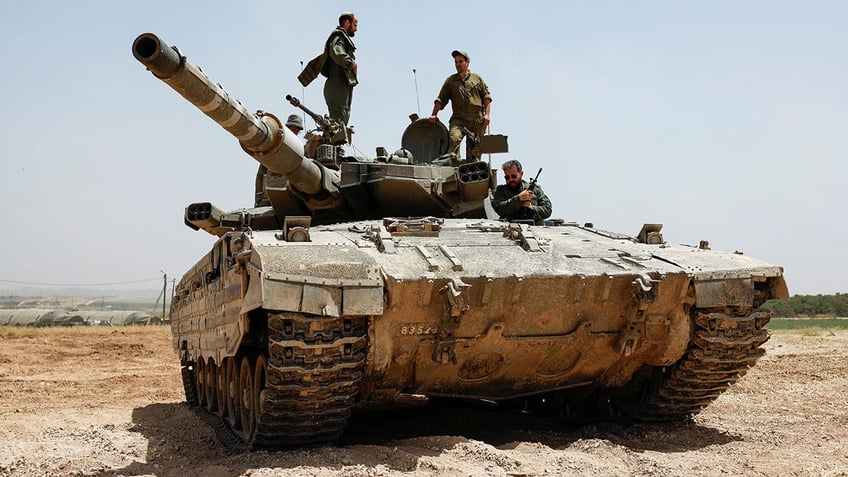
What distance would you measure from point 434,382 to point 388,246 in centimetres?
131

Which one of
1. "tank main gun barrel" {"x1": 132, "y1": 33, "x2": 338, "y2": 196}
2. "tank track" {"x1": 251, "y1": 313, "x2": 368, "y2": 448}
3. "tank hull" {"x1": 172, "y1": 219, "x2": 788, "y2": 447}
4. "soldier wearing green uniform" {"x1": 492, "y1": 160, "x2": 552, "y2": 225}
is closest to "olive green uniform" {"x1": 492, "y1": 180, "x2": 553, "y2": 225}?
"soldier wearing green uniform" {"x1": 492, "y1": 160, "x2": 552, "y2": 225}

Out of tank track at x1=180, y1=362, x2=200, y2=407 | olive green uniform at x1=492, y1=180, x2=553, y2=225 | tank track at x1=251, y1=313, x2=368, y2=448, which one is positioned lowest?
tank track at x1=180, y1=362, x2=200, y2=407

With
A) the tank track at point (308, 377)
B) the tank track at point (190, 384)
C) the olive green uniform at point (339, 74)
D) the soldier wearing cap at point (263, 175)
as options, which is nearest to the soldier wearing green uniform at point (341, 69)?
the olive green uniform at point (339, 74)

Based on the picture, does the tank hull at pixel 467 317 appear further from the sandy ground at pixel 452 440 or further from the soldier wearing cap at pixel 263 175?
the soldier wearing cap at pixel 263 175

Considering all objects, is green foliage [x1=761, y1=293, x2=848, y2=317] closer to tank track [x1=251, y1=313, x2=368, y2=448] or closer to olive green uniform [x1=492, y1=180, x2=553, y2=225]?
olive green uniform [x1=492, y1=180, x2=553, y2=225]

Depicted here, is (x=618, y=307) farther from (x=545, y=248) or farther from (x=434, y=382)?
(x=434, y=382)

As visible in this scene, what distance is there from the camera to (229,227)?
11203mm

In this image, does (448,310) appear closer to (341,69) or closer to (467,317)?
(467,317)

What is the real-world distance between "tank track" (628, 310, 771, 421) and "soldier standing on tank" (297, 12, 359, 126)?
550 centimetres

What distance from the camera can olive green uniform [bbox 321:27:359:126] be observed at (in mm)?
11414

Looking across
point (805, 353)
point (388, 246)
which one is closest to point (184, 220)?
point (388, 246)

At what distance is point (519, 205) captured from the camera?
9.73 m

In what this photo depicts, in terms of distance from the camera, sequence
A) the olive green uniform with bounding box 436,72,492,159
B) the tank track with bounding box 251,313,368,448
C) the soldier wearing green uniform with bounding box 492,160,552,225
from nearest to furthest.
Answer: the tank track with bounding box 251,313,368,448 → the soldier wearing green uniform with bounding box 492,160,552,225 → the olive green uniform with bounding box 436,72,492,159

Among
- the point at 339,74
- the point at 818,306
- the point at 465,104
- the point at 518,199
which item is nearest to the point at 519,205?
the point at 518,199
